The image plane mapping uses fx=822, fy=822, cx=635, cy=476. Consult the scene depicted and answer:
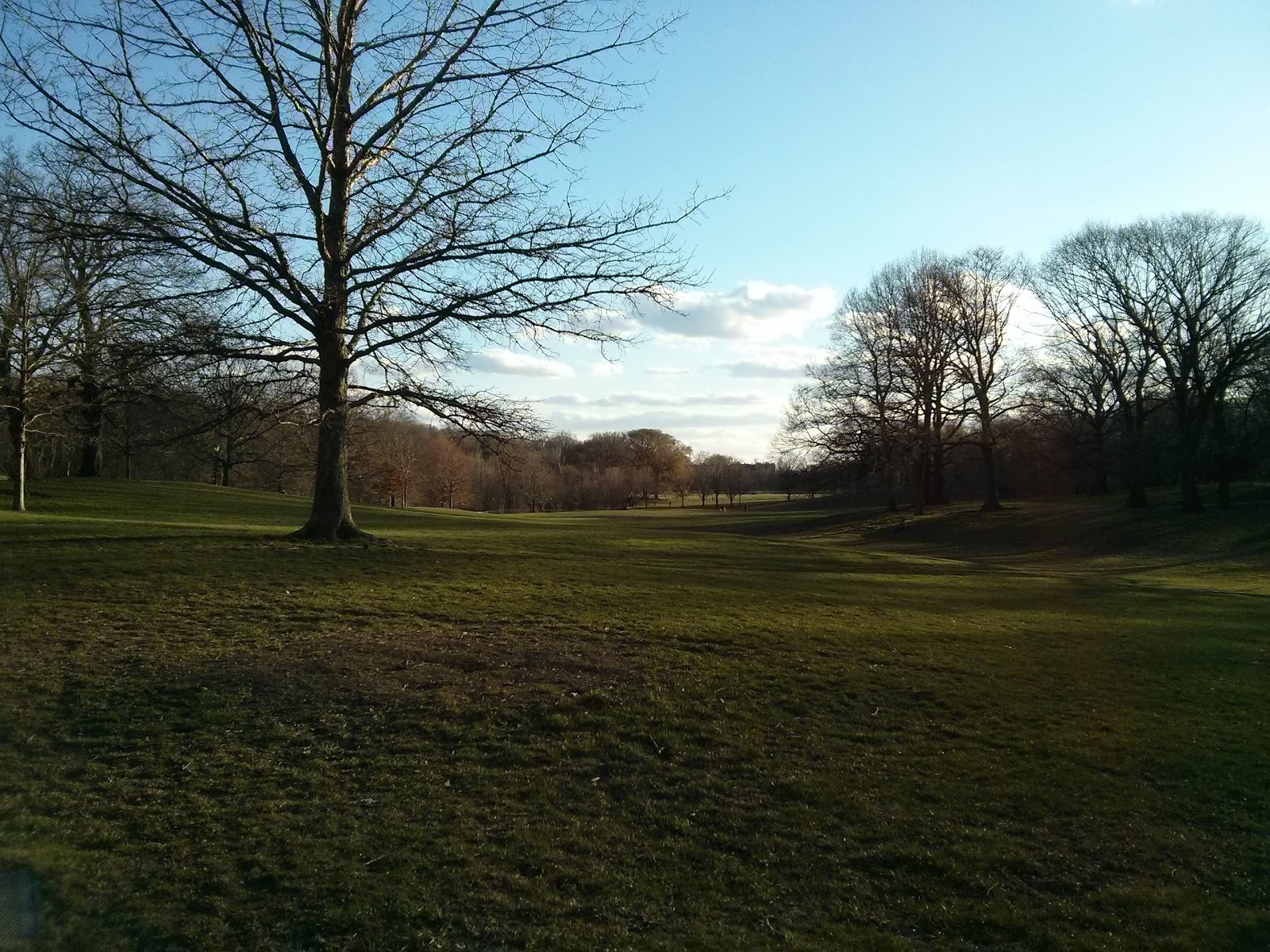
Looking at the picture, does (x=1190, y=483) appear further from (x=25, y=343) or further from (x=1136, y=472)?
(x=25, y=343)

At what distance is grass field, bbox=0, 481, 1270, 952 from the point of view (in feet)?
14.4

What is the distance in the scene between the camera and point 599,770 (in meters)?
6.31

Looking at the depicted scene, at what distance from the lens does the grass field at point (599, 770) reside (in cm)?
439

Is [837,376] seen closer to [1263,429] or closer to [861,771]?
[1263,429]

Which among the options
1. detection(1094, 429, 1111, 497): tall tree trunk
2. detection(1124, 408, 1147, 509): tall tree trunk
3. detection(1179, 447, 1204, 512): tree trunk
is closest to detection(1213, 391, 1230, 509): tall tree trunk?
detection(1179, 447, 1204, 512): tree trunk

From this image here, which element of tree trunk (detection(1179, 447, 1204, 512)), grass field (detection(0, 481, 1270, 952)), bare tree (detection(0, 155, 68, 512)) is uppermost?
bare tree (detection(0, 155, 68, 512))

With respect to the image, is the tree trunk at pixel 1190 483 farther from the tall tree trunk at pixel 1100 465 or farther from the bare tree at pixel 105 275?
the bare tree at pixel 105 275

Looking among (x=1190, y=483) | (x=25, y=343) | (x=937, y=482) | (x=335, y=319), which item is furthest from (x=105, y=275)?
(x=937, y=482)

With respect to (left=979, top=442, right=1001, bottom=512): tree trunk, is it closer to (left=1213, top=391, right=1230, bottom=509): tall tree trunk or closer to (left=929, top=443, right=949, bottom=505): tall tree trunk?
(left=929, top=443, right=949, bottom=505): tall tree trunk

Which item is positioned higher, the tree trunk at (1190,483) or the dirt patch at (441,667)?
the tree trunk at (1190,483)

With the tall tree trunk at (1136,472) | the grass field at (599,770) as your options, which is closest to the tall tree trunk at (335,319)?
the grass field at (599,770)

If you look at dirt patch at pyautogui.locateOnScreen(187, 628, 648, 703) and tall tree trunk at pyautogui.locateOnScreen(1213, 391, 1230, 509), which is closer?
dirt patch at pyautogui.locateOnScreen(187, 628, 648, 703)

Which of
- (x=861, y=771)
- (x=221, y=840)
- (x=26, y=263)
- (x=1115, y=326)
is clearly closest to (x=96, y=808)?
(x=221, y=840)

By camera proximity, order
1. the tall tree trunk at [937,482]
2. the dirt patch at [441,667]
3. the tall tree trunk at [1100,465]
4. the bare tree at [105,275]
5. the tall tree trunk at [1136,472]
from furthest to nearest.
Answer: the tall tree trunk at [937,482] → the tall tree trunk at [1100,465] → the tall tree trunk at [1136,472] → the bare tree at [105,275] → the dirt patch at [441,667]
